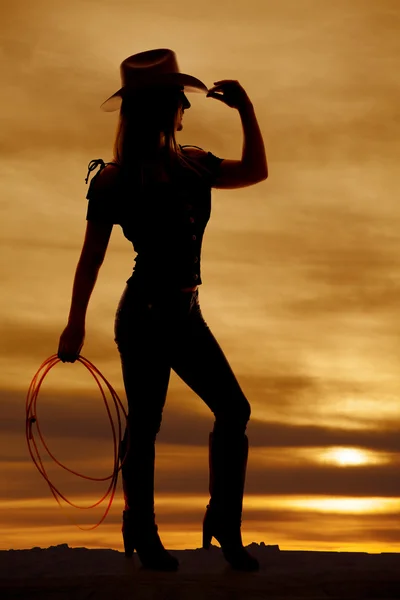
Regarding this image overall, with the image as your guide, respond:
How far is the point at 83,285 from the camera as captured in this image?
25.1 ft

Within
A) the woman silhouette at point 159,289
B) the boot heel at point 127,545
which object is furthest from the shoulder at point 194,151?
the boot heel at point 127,545

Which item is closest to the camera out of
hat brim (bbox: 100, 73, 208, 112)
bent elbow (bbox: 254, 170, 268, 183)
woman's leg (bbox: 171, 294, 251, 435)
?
woman's leg (bbox: 171, 294, 251, 435)

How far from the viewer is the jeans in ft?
24.7

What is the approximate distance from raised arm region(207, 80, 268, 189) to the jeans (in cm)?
87

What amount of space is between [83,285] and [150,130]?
117 centimetres

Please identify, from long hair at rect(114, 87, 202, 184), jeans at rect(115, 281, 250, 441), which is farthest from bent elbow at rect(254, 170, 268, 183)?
jeans at rect(115, 281, 250, 441)

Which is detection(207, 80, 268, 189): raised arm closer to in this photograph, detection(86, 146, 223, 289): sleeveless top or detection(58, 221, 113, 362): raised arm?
detection(86, 146, 223, 289): sleeveless top

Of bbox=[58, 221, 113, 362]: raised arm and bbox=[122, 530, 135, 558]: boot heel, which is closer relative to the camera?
bbox=[58, 221, 113, 362]: raised arm

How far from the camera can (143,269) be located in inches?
300

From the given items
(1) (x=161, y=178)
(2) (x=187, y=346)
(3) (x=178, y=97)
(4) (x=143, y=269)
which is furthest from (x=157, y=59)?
(2) (x=187, y=346)

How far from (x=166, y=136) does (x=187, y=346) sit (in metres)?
1.47

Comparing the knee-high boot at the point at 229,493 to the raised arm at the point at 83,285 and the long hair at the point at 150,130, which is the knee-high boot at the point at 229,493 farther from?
the long hair at the point at 150,130

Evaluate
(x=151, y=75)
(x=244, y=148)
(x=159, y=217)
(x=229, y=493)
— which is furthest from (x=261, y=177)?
(x=229, y=493)

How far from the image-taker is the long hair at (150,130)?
762 cm
